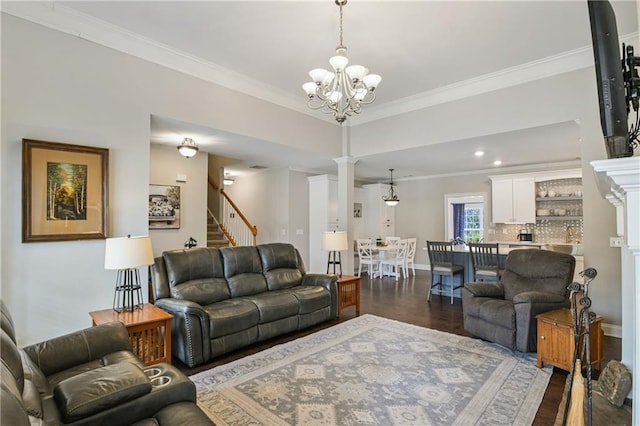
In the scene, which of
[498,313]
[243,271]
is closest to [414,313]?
[498,313]

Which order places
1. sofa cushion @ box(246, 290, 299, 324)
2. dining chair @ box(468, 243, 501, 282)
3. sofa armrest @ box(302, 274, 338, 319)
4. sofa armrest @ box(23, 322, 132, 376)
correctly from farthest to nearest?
dining chair @ box(468, 243, 501, 282) → sofa armrest @ box(302, 274, 338, 319) → sofa cushion @ box(246, 290, 299, 324) → sofa armrest @ box(23, 322, 132, 376)

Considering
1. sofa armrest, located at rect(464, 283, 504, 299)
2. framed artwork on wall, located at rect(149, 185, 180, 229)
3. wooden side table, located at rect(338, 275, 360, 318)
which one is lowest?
wooden side table, located at rect(338, 275, 360, 318)

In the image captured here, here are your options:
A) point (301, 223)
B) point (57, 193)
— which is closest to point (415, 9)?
point (57, 193)

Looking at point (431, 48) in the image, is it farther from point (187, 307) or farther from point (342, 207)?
point (187, 307)

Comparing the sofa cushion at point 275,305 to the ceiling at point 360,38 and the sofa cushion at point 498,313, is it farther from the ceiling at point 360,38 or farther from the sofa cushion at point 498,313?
the ceiling at point 360,38

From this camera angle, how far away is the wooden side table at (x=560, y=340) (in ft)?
9.36

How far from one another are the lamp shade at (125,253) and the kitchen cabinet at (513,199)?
7649 millimetres

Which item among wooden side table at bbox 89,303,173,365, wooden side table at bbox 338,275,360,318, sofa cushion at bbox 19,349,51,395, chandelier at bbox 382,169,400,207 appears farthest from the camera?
chandelier at bbox 382,169,400,207

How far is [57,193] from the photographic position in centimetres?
315

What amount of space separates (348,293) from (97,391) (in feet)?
12.0

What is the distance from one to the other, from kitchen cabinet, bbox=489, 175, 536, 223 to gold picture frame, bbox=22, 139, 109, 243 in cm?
789

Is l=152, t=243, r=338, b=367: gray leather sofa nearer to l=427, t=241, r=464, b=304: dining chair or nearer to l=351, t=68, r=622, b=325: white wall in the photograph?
l=427, t=241, r=464, b=304: dining chair

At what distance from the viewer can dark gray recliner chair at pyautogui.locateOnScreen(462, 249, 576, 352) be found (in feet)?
10.8

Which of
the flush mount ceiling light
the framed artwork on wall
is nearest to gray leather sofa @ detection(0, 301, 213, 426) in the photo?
the flush mount ceiling light
